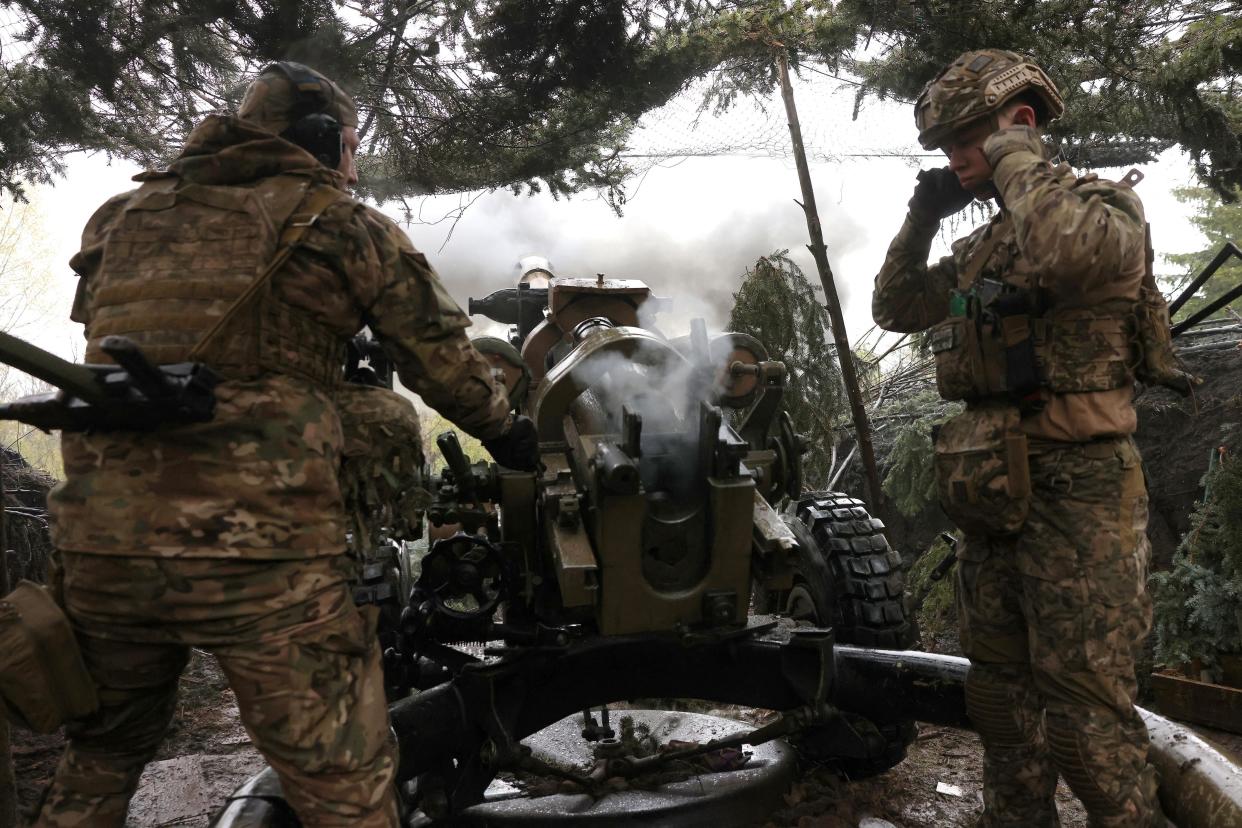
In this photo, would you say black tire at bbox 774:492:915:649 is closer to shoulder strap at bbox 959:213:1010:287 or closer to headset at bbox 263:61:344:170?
shoulder strap at bbox 959:213:1010:287

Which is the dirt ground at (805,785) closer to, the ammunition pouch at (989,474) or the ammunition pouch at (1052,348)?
the ammunition pouch at (989,474)

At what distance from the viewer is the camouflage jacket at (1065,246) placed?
8.39 ft

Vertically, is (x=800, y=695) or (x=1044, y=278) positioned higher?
(x=1044, y=278)

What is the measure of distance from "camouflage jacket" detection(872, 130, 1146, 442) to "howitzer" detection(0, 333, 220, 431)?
2093 millimetres

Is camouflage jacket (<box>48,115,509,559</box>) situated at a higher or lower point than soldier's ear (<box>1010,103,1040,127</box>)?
lower

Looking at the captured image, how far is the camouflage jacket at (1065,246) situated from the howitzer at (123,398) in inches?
82.4

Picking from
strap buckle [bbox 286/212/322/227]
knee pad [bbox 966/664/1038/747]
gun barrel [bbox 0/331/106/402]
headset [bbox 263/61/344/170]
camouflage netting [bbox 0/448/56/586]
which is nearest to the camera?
gun barrel [bbox 0/331/106/402]

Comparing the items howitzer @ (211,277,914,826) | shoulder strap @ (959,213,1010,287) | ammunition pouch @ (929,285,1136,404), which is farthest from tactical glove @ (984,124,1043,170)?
howitzer @ (211,277,914,826)

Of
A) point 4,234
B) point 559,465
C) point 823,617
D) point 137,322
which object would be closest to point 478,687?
point 559,465

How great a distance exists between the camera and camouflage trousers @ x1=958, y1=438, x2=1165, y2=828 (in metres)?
2.62

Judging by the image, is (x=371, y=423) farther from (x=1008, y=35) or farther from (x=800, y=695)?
(x=1008, y=35)

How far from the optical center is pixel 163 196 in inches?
87.6

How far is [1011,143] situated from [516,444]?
1665mm

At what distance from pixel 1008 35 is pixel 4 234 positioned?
59.2 ft
